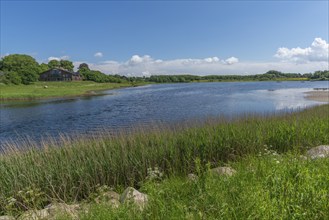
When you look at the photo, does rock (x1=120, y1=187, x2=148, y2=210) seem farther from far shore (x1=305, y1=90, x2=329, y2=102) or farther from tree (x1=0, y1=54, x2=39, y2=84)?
tree (x1=0, y1=54, x2=39, y2=84)

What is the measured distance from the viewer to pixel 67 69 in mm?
130250

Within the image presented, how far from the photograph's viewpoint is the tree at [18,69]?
73.4m

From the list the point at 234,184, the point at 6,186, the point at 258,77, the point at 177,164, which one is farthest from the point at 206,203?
the point at 258,77

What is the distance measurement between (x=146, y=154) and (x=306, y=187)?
463 centimetres

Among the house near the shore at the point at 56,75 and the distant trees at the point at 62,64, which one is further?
the distant trees at the point at 62,64

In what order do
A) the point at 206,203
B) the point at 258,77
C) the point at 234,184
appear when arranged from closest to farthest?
the point at 206,203 < the point at 234,184 < the point at 258,77

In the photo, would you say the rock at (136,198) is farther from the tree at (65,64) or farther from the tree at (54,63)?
the tree at (65,64)

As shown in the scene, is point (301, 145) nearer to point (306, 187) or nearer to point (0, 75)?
point (306, 187)

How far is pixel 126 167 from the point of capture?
7.12m

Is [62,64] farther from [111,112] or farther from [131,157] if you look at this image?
[131,157]

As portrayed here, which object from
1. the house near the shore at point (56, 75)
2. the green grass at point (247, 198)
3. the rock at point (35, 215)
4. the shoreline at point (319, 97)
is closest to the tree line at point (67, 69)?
the house near the shore at point (56, 75)

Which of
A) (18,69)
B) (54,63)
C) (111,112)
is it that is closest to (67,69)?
(54,63)

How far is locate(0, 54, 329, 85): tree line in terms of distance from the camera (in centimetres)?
7494

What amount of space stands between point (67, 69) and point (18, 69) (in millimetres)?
45207
